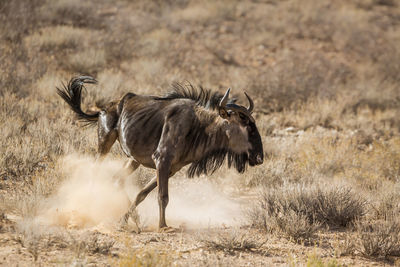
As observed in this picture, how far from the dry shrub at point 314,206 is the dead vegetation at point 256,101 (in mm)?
19

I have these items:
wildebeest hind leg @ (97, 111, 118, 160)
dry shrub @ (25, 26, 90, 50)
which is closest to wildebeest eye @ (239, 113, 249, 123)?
wildebeest hind leg @ (97, 111, 118, 160)

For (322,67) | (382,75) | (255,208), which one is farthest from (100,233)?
(382,75)

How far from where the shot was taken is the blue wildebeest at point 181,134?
18.2 feet

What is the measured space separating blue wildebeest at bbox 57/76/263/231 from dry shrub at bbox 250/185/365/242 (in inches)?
33.9

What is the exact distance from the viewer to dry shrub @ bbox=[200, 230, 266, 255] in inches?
197

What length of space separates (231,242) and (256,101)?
26.1 ft

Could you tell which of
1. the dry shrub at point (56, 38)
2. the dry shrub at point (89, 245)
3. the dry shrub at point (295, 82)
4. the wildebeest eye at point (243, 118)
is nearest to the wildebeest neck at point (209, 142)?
the wildebeest eye at point (243, 118)

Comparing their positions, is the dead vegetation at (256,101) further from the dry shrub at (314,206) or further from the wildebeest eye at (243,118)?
the wildebeest eye at (243,118)

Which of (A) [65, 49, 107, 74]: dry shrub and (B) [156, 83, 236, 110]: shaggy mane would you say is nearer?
(B) [156, 83, 236, 110]: shaggy mane

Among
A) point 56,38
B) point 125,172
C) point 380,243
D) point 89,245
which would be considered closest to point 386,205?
point 380,243

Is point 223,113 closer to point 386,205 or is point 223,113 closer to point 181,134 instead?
point 181,134

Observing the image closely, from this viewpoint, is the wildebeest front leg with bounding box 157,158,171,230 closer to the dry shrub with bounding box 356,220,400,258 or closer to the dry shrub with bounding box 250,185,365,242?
the dry shrub with bounding box 250,185,365,242

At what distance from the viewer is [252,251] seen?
5105 mm

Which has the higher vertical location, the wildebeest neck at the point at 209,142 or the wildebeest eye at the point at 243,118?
the wildebeest eye at the point at 243,118
